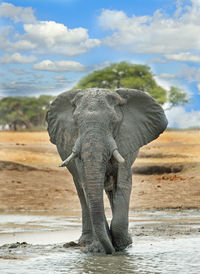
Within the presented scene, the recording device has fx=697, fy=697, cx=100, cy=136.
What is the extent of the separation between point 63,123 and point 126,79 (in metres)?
45.6

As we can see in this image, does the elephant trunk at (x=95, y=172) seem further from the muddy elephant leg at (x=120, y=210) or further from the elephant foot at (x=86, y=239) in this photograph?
the elephant foot at (x=86, y=239)

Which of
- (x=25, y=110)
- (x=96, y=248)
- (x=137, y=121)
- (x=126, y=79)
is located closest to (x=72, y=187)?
(x=137, y=121)

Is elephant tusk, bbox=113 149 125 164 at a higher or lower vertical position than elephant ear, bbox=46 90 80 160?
lower

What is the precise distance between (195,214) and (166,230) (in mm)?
3475

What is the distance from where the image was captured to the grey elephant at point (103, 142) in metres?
7.85

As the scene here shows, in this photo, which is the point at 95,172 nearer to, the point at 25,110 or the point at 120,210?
the point at 120,210

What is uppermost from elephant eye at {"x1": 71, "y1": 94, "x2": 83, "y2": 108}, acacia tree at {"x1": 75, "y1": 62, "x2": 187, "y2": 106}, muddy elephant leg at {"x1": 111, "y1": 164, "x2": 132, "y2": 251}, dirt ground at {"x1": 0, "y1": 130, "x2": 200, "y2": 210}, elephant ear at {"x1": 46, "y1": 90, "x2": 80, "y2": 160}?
acacia tree at {"x1": 75, "y1": 62, "x2": 187, "y2": 106}

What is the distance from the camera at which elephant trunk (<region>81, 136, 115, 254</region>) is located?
25.6ft

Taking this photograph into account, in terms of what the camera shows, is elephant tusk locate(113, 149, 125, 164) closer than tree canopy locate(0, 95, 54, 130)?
Yes

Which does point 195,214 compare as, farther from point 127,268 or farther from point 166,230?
point 127,268

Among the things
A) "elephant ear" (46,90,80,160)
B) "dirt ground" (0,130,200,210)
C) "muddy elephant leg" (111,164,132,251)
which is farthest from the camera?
"dirt ground" (0,130,200,210)

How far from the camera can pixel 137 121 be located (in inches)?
354

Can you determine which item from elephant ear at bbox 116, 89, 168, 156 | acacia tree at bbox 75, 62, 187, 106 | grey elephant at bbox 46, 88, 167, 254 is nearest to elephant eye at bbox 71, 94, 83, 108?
grey elephant at bbox 46, 88, 167, 254

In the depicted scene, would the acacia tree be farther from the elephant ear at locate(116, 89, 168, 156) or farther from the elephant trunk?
the elephant trunk
